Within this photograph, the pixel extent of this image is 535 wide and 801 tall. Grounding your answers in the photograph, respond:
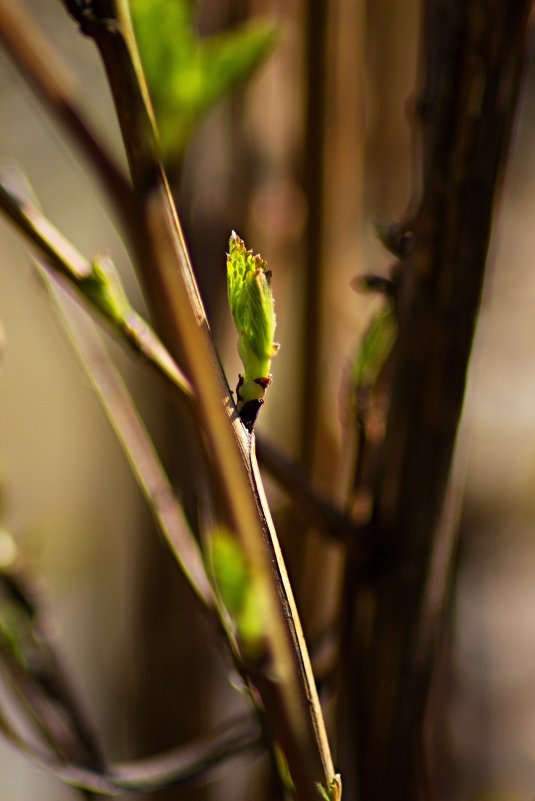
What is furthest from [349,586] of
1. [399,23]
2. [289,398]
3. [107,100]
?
[107,100]

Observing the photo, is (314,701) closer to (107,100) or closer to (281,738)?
(281,738)

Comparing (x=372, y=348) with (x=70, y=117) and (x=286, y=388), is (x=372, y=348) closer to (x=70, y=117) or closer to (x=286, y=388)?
(x=70, y=117)

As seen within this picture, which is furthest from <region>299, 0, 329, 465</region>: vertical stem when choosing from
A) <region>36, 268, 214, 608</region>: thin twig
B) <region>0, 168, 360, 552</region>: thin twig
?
<region>0, 168, 360, 552</region>: thin twig

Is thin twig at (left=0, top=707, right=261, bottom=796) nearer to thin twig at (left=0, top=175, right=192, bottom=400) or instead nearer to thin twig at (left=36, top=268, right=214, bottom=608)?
thin twig at (left=36, top=268, right=214, bottom=608)

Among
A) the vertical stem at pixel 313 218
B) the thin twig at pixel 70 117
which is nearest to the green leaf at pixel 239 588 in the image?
the thin twig at pixel 70 117

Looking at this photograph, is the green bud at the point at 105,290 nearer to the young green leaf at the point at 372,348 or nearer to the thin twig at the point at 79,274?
the thin twig at the point at 79,274

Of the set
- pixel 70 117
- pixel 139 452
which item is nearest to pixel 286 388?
pixel 139 452
